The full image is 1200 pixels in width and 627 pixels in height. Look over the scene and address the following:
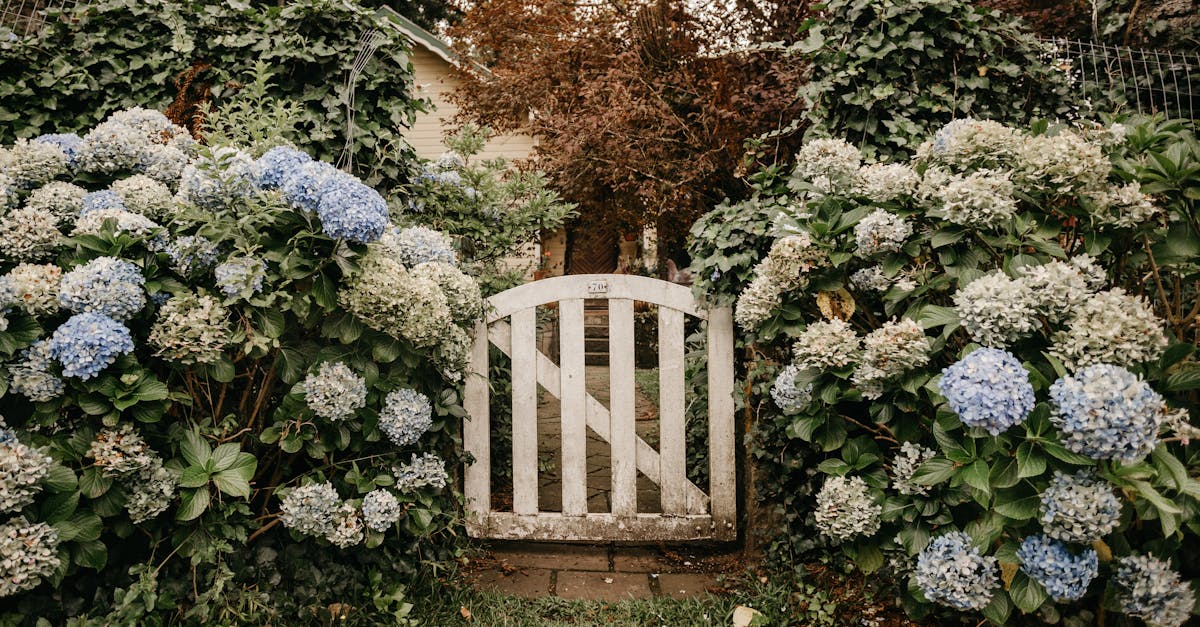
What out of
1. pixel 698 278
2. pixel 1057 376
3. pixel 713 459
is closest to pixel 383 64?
pixel 698 278

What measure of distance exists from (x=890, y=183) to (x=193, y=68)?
3525mm

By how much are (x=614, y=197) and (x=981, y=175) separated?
6149 millimetres

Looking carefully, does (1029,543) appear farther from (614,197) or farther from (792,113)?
(614,197)

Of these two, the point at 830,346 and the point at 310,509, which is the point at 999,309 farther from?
the point at 310,509

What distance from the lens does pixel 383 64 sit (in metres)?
3.12

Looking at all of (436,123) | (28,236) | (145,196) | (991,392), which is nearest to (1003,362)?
(991,392)

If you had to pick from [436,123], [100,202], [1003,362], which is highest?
[436,123]

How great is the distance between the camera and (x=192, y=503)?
1.90 meters

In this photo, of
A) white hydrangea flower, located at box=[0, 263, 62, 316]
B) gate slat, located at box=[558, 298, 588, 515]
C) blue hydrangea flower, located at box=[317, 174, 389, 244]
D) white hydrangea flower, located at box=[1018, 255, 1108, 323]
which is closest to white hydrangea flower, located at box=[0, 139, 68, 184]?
white hydrangea flower, located at box=[0, 263, 62, 316]

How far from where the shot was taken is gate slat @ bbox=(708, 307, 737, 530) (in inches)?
115

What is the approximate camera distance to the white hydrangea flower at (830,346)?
6.48ft

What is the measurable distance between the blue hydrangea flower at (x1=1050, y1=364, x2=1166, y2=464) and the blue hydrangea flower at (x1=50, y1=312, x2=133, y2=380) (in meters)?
2.37

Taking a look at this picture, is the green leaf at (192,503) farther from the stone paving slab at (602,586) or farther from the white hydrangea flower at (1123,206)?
the white hydrangea flower at (1123,206)

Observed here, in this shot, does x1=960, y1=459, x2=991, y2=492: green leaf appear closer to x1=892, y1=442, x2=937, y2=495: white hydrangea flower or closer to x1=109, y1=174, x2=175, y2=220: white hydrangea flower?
x1=892, y1=442, x2=937, y2=495: white hydrangea flower
